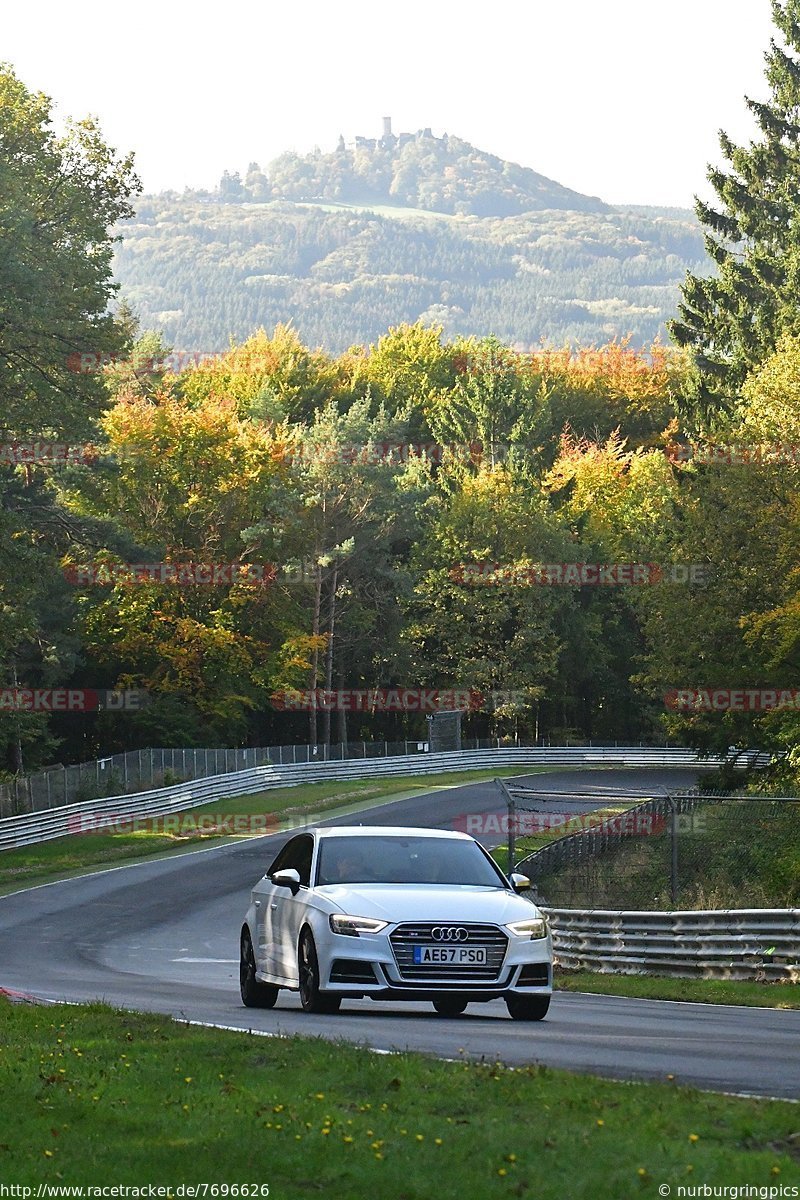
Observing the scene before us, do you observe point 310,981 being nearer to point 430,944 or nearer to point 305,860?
point 430,944

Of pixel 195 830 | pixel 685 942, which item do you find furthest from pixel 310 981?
pixel 195 830

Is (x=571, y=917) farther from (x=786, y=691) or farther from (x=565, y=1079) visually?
(x=786, y=691)

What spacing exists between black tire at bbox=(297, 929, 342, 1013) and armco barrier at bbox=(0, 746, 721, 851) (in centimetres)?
3492

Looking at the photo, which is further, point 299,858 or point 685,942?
point 685,942

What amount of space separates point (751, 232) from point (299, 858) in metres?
55.4

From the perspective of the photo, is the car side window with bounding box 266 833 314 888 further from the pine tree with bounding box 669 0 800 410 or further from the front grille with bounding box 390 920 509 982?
the pine tree with bounding box 669 0 800 410

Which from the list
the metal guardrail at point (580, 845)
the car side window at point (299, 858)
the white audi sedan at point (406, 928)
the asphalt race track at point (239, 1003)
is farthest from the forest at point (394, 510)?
the white audi sedan at point (406, 928)

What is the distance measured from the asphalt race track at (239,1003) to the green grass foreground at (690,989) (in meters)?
0.53

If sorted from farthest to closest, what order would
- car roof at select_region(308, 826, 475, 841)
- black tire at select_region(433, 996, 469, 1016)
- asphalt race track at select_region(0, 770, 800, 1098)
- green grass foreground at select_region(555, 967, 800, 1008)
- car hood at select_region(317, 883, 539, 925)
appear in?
green grass foreground at select_region(555, 967, 800, 1008), car roof at select_region(308, 826, 475, 841), black tire at select_region(433, 996, 469, 1016), car hood at select_region(317, 883, 539, 925), asphalt race track at select_region(0, 770, 800, 1098)

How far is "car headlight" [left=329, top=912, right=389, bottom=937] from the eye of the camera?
15.3m

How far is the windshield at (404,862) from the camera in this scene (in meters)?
16.4

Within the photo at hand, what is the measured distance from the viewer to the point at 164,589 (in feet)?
246

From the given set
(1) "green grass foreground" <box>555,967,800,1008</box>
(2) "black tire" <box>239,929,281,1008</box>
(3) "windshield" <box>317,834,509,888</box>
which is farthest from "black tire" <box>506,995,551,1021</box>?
(1) "green grass foreground" <box>555,967,800,1008</box>

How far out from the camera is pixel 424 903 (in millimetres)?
15555
